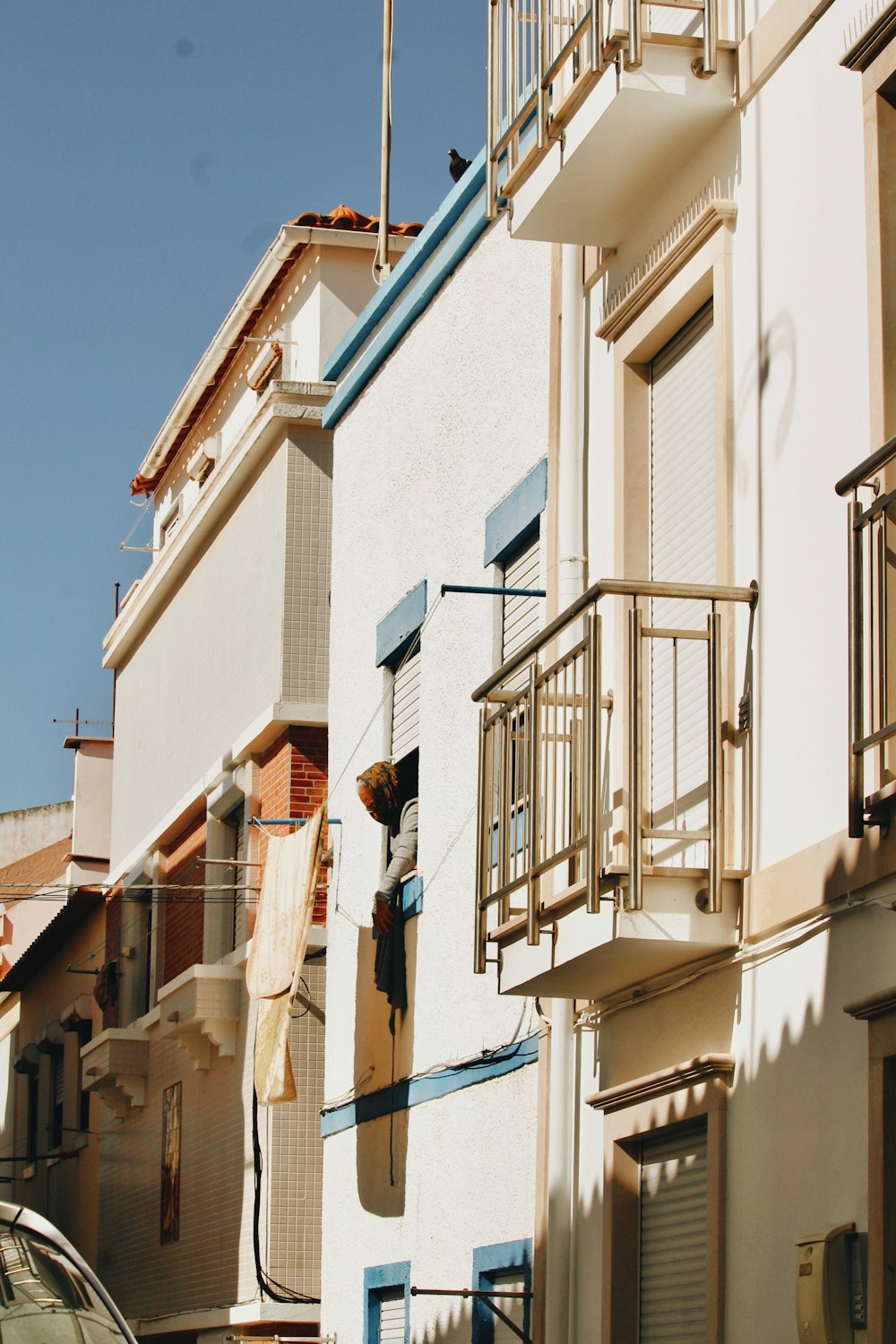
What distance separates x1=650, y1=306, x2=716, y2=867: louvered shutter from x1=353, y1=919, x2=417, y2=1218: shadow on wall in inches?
149

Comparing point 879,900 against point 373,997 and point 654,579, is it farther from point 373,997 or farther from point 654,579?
point 373,997

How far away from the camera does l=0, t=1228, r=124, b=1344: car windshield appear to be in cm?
636

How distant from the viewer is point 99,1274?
23.9 m

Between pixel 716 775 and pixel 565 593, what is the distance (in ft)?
7.73

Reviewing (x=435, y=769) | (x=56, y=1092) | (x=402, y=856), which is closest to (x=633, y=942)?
(x=435, y=769)

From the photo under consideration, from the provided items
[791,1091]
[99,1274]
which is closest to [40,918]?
[99,1274]

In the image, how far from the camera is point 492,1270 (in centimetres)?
1133

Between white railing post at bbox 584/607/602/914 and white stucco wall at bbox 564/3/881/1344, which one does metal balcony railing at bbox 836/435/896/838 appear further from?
white railing post at bbox 584/607/602/914

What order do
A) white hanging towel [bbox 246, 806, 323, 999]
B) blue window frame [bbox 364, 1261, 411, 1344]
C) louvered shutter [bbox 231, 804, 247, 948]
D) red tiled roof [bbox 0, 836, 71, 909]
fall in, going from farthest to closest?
red tiled roof [bbox 0, 836, 71, 909]
louvered shutter [bbox 231, 804, 247, 948]
white hanging towel [bbox 246, 806, 323, 999]
blue window frame [bbox 364, 1261, 411, 1344]

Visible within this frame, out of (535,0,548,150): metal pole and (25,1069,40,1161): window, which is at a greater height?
(535,0,548,150): metal pole

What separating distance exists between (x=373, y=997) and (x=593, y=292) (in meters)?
4.87

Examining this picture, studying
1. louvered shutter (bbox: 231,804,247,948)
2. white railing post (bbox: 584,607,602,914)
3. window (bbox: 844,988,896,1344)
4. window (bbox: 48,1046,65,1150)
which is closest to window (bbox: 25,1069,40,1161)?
window (bbox: 48,1046,65,1150)

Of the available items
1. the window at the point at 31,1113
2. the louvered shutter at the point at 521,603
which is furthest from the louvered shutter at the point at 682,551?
the window at the point at 31,1113

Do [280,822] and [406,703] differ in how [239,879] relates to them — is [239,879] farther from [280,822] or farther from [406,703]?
[406,703]
